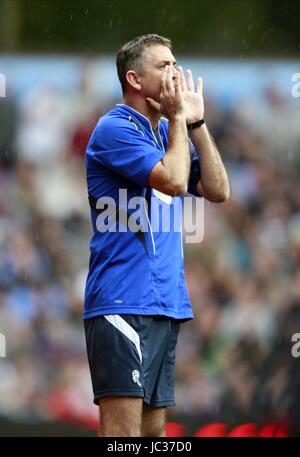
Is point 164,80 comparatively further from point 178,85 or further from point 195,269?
point 195,269

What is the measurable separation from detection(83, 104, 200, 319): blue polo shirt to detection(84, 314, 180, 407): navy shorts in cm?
5

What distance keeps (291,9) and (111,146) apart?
22.7ft

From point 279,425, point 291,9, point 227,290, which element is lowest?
point 279,425

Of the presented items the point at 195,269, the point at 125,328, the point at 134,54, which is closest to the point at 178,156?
the point at 134,54

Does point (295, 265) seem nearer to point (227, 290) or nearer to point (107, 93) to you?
point (227, 290)

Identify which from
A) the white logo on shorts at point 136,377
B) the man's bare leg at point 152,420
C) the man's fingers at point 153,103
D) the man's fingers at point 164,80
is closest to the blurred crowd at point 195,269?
the man's bare leg at point 152,420

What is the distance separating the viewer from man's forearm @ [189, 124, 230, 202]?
491cm

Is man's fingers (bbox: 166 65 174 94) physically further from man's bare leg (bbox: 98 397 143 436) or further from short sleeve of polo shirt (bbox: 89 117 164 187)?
man's bare leg (bbox: 98 397 143 436)

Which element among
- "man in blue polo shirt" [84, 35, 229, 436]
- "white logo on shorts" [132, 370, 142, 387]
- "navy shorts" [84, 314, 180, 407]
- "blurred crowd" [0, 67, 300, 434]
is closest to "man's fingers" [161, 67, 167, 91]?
"man in blue polo shirt" [84, 35, 229, 436]

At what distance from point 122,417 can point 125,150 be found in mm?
1256

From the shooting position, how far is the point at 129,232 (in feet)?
15.5

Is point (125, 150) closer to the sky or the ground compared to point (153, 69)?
closer to the ground
